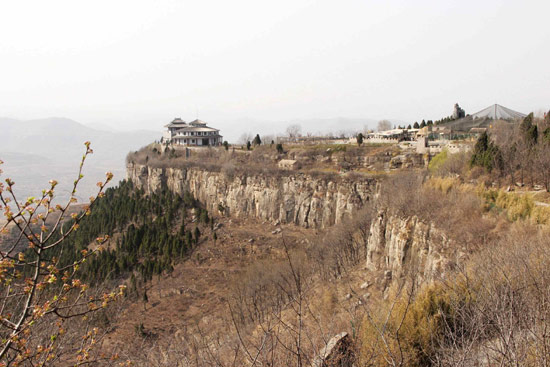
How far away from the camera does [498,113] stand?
33625 millimetres

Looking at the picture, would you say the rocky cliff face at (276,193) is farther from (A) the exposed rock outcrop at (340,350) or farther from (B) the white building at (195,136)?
(A) the exposed rock outcrop at (340,350)

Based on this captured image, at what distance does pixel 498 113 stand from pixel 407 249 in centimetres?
2408

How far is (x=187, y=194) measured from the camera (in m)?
44.5

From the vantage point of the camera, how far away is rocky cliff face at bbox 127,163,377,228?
3335 centimetres

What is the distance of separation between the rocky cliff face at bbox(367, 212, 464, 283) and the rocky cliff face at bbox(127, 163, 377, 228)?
10.7 m

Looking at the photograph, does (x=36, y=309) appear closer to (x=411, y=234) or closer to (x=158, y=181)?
(x=411, y=234)

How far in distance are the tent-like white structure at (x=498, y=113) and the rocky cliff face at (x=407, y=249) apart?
2000 centimetres

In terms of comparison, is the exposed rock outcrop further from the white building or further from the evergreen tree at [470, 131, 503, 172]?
the white building

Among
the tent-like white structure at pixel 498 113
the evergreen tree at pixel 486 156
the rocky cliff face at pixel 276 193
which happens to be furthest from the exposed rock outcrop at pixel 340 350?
the tent-like white structure at pixel 498 113

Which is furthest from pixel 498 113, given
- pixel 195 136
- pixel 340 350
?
pixel 195 136

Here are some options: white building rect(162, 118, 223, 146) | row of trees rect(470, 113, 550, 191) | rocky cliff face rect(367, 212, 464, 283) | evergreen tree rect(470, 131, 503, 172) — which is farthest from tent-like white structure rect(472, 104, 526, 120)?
white building rect(162, 118, 223, 146)

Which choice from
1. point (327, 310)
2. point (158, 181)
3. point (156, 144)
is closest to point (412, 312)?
point (327, 310)

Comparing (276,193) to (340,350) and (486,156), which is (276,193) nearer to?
(486,156)

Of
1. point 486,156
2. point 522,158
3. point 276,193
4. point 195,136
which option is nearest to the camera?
point 522,158
